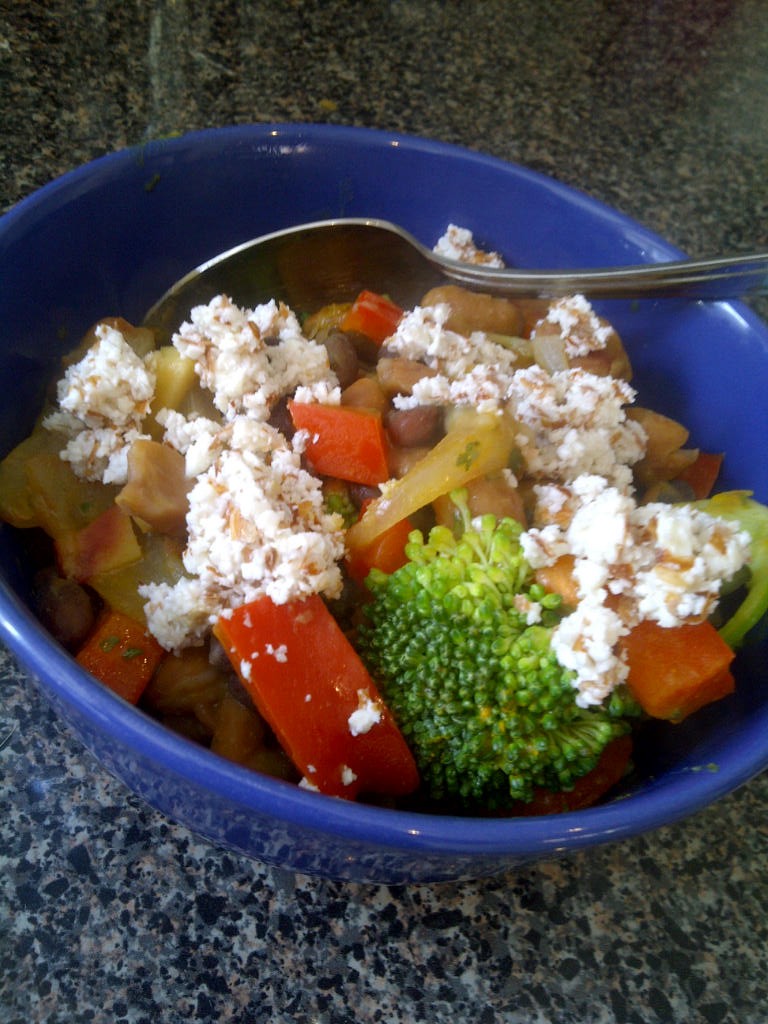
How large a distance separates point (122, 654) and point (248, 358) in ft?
1.43

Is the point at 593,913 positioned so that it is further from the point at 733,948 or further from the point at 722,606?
the point at 722,606

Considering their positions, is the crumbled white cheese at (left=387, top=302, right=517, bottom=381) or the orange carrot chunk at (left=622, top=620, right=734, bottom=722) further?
the crumbled white cheese at (left=387, top=302, right=517, bottom=381)

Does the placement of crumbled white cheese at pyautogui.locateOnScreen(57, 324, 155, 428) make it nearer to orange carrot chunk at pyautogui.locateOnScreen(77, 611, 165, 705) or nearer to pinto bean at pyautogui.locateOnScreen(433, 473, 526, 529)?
orange carrot chunk at pyautogui.locateOnScreen(77, 611, 165, 705)

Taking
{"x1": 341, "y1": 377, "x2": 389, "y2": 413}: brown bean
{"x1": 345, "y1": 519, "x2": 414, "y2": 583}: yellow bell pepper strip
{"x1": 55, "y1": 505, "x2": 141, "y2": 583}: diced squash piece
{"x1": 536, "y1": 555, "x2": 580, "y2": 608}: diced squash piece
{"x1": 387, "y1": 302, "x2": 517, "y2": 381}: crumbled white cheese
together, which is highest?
{"x1": 387, "y1": 302, "x2": 517, "y2": 381}: crumbled white cheese

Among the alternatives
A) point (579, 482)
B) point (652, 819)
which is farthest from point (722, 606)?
point (652, 819)

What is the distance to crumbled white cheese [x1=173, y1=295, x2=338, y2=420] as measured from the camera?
1.18 metres

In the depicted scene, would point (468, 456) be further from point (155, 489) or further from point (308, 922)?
point (308, 922)

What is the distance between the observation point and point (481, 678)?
3.16ft

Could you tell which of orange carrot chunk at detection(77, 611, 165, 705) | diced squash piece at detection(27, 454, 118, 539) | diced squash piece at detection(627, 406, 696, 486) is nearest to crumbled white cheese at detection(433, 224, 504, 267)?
diced squash piece at detection(627, 406, 696, 486)

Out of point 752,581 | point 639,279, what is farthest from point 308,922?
point 639,279

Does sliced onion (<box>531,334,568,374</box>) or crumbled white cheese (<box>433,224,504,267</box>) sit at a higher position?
crumbled white cheese (<box>433,224,504,267</box>)

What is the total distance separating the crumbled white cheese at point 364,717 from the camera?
0.96 metres

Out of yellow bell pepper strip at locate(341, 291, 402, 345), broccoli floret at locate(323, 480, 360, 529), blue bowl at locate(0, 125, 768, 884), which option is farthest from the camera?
yellow bell pepper strip at locate(341, 291, 402, 345)

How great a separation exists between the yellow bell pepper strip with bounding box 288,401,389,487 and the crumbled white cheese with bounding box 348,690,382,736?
1.09ft
